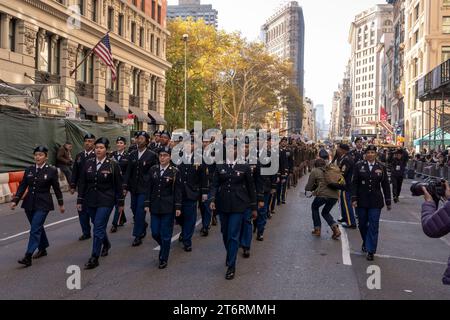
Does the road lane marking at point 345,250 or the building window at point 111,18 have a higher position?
the building window at point 111,18

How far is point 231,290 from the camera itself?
6.13 meters

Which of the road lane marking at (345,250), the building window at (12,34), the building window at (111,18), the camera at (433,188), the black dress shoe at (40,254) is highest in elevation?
the building window at (111,18)

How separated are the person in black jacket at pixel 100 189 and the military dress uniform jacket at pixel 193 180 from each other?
138 centimetres

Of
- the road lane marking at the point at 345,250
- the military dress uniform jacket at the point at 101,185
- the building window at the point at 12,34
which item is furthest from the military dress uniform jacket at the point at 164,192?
the building window at the point at 12,34

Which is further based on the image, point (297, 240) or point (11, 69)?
point (11, 69)

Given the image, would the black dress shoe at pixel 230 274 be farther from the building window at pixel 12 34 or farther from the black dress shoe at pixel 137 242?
the building window at pixel 12 34

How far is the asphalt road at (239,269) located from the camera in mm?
6012

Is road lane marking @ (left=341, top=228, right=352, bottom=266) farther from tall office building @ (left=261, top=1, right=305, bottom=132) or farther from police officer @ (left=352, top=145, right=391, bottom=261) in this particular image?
tall office building @ (left=261, top=1, right=305, bottom=132)

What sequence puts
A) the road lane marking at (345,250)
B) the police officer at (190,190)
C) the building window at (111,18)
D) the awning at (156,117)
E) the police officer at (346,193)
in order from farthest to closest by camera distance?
the awning at (156,117) < the building window at (111,18) < the police officer at (346,193) < the police officer at (190,190) < the road lane marking at (345,250)

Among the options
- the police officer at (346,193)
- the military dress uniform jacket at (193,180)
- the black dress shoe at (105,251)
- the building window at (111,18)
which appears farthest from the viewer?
the building window at (111,18)

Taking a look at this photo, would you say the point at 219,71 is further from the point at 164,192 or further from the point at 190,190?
the point at 164,192
